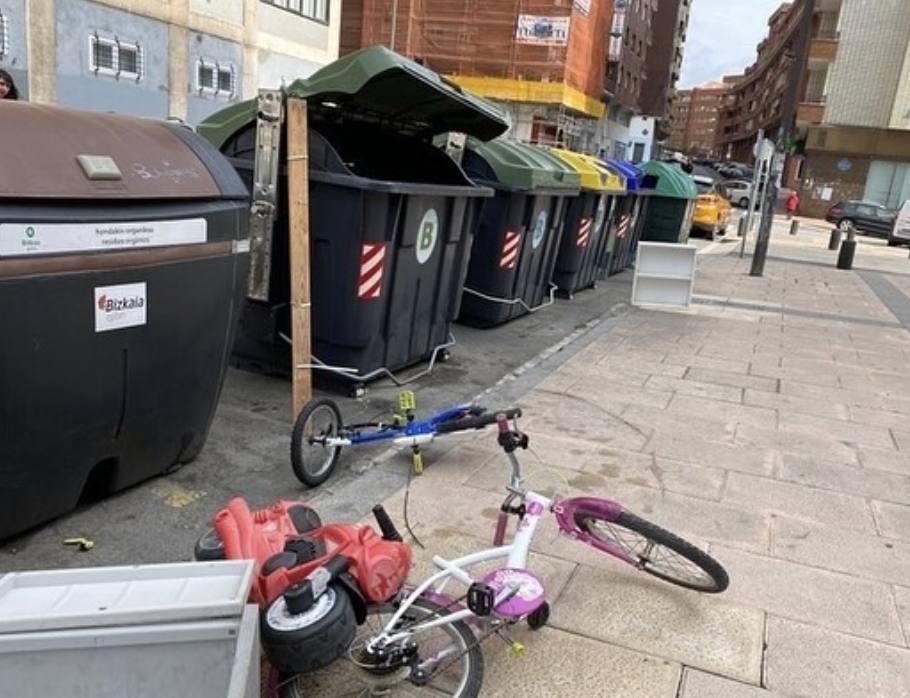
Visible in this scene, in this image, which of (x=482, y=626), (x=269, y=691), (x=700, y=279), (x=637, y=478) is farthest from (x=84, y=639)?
(x=700, y=279)

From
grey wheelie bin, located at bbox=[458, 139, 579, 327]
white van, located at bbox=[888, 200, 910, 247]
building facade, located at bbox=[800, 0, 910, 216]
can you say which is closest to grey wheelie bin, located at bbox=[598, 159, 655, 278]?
grey wheelie bin, located at bbox=[458, 139, 579, 327]

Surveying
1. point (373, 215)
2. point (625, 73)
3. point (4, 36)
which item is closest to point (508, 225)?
point (373, 215)

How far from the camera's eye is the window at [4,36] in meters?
12.7

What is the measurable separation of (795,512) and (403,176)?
3.96 metres

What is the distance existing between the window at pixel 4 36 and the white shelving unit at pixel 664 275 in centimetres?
1067

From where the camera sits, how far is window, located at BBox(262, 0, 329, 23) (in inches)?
792

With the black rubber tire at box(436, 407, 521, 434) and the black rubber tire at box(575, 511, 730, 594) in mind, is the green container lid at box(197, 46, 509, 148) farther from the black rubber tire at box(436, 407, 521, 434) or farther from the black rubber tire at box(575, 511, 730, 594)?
the black rubber tire at box(575, 511, 730, 594)

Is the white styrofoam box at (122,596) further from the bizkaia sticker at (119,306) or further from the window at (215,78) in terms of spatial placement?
the window at (215,78)

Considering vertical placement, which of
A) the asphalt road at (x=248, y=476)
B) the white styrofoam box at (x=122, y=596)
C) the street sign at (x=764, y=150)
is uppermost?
the street sign at (x=764, y=150)

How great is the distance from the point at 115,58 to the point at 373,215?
12571mm

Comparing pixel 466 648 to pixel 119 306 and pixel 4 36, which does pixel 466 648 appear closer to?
pixel 119 306

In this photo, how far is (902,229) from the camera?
2725 cm

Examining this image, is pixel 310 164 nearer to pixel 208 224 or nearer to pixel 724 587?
pixel 208 224

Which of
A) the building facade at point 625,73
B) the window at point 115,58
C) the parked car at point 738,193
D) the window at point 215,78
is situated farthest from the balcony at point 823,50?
the window at point 115,58
